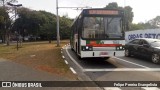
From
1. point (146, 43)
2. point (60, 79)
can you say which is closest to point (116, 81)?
point (60, 79)

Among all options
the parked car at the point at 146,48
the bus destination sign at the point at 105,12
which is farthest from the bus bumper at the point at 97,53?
the parked car at the point at 146,48

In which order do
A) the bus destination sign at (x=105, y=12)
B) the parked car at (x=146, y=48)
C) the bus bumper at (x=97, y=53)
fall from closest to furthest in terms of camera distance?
the bus bumper at (x=97, y=53) → the bus destination sign at (x=105, y=12) → the parked car at (x=146, y=48)

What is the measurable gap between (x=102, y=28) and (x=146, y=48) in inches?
146

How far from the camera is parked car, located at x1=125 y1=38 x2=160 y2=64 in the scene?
16.0 metres

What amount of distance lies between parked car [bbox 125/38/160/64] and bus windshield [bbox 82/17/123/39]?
250 cm

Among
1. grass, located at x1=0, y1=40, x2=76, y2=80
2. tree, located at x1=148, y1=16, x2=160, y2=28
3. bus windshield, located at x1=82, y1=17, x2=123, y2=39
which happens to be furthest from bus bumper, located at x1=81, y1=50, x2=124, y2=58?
tree, located at x1=148, y1=16, x2=160, y2=28

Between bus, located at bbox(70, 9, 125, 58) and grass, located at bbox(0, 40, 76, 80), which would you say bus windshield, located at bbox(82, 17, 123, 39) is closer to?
bus, located at bbox(70, 9, 125, 58)

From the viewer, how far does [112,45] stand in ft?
49.4

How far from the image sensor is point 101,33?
15.0 meters

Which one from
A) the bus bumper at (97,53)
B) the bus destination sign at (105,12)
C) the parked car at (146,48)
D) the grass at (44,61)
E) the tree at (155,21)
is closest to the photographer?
the grass at (44,61)

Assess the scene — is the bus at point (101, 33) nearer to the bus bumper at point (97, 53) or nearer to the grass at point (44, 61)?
the bus bumper at point (97, 53)

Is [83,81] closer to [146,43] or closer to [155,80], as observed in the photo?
[155,80]

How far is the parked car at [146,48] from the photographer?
629 inches

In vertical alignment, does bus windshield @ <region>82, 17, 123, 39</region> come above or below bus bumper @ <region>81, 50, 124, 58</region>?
above
